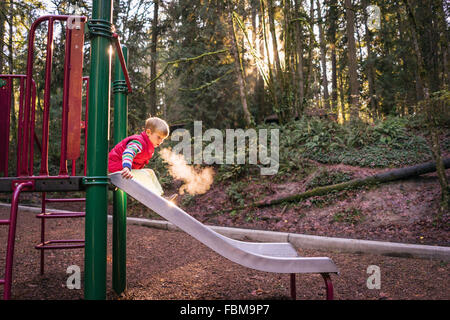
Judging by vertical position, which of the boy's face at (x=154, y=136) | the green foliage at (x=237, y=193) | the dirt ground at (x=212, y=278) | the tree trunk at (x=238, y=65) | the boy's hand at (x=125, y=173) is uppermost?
the tree trunk at (x=238, y=65)

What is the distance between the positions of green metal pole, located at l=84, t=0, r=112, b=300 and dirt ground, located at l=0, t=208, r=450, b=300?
39.5 inches

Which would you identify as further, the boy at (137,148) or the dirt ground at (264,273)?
the dirt ground at (264,273)

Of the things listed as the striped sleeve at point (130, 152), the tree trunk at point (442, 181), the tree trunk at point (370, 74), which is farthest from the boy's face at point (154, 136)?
the tree trunk at point (370, 74)

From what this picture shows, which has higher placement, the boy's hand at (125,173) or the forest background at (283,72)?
the forest background at (283,72)

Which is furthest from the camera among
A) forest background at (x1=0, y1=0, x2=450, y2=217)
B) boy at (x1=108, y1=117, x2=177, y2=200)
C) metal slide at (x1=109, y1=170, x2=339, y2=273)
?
forest background at (x1=0, y1=0, x2=450, y2=217)

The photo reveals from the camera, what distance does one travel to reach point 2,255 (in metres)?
3.73

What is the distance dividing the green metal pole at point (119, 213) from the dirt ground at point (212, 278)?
0.59 feet

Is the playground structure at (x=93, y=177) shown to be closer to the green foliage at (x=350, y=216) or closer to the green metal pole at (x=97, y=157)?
the green metal pole at (x=97, y=157)

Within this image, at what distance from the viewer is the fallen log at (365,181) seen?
593cm

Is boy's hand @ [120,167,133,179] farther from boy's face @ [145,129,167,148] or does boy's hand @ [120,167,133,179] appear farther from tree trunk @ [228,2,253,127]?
tree trunk @ [228,2,253,127]

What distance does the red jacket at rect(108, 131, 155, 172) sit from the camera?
253cm

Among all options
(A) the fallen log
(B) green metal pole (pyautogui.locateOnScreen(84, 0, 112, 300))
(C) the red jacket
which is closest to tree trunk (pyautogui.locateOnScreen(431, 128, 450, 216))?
(A) the fallen log

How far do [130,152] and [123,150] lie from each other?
0.70 feet
